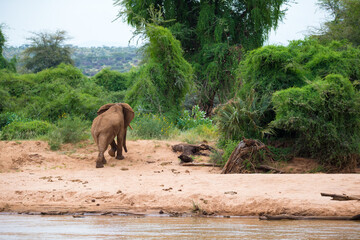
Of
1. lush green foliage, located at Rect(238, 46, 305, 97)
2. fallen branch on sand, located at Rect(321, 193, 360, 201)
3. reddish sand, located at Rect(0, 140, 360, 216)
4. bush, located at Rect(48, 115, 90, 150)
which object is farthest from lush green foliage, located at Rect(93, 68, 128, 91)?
fallen branch on sand, located at Rect(321, 193, 360, 201)

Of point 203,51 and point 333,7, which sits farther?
point 333,7

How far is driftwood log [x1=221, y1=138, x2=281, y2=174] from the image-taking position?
32.5 feet

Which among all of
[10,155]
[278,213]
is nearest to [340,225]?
[278,213]

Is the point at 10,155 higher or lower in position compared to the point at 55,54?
lower

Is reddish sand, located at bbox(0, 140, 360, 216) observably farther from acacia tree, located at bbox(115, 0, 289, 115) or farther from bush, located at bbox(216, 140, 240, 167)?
acacia tree, located at bbox(115, 0, 289, 115)

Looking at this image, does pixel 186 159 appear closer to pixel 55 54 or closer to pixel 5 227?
pixel 5 227

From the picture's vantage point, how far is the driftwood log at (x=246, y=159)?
32.5ft

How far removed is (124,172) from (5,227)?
4.74 meters

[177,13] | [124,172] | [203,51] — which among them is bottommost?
[124,172]

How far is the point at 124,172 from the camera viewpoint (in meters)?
10.0

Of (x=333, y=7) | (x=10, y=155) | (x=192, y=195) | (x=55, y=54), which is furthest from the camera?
(x=55, y=54)

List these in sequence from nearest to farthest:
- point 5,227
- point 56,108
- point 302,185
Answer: point 5,227 < point 302,185 < point 56,108

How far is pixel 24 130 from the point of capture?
14.3 meters

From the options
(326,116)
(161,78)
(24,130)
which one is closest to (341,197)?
(326,116)
